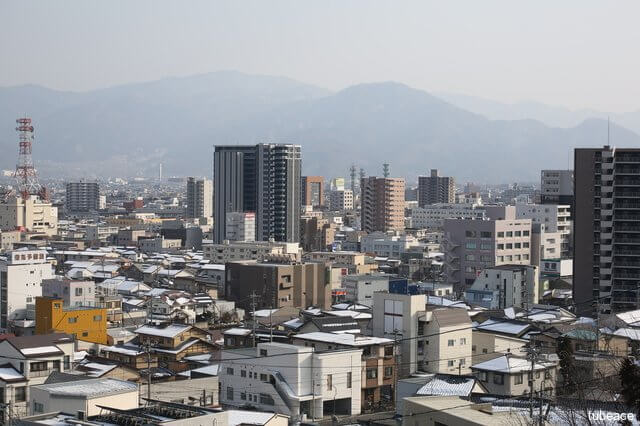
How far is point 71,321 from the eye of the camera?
53.5 ft

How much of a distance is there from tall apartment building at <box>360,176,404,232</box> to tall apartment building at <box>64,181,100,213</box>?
2489 centimetres

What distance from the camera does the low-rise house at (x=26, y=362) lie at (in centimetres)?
1127

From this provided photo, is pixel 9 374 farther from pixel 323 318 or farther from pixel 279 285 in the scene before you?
pixel 279 285

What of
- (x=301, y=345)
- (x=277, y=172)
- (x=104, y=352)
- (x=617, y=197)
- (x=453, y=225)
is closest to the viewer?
(x=301, y=345)

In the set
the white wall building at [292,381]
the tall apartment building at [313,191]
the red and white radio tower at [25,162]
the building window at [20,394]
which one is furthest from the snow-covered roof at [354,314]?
the tall apartment building at [313,191]

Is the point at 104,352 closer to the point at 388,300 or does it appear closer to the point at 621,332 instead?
the point at 388,300

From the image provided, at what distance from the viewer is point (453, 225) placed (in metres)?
27.4

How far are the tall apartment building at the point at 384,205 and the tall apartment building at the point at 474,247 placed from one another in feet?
65.6

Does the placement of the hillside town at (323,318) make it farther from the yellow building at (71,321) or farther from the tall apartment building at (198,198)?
the tall apartment building at (198,198)

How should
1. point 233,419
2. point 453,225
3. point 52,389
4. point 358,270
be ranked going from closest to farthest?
1. point 233,419
2. point 52,389
3. point 453,225
4. point 358,270

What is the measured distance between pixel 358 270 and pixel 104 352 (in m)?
15.5

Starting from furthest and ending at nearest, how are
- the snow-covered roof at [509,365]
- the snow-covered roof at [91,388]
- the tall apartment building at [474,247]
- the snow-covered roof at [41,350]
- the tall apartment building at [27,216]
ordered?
the tall apartment building at [27,216]
the tall apartment building at [474,247]
the snow-covered roof at [41,350]
the snow-covered roof at [509,365]
the snow-covered roof at [91,388]

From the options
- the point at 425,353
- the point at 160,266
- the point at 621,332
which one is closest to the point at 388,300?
the point at 425,353

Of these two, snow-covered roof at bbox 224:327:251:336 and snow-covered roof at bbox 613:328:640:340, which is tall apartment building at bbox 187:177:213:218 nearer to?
snow-covered roof at bbox 224:327:251:336
